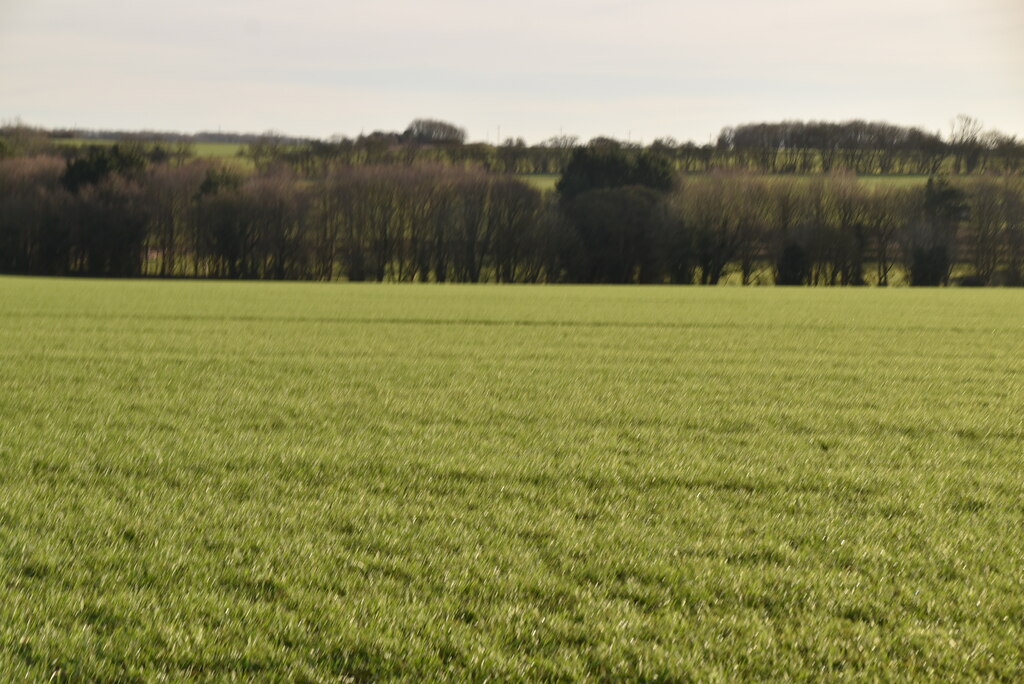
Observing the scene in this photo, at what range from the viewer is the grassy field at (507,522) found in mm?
5324

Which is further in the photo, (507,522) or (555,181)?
(555,181)

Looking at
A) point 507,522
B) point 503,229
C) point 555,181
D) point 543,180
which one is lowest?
point 507,522

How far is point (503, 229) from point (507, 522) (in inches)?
2779

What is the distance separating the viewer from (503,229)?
77.5 m

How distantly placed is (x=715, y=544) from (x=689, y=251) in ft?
221

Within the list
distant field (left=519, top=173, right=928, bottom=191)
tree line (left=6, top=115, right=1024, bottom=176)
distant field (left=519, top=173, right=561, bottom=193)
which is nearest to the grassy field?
distant field (left=519, top=173, right=561, bottom=193)

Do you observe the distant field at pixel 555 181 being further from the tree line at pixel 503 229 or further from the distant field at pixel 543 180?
the tree line at pixel 503 229

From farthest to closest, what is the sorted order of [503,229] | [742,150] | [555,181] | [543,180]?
1. [742,150]
2. [543,180]
3. [555,181]
4. [503,229]

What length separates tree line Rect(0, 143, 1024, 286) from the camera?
7356 centimetres

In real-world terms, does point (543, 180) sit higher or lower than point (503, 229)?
higher

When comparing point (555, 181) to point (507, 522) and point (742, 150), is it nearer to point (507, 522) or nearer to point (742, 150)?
point (742, 150)

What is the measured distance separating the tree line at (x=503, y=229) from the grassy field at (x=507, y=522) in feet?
184

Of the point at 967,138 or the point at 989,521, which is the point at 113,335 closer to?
the point at 989,521

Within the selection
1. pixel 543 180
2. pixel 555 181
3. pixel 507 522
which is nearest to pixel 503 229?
pixel 555 181
